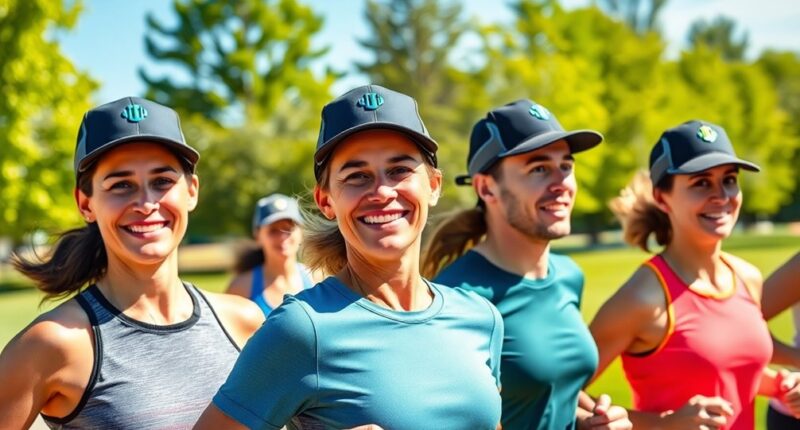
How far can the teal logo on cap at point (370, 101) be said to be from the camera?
8.30 feet

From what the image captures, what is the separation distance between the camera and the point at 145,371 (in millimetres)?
2883

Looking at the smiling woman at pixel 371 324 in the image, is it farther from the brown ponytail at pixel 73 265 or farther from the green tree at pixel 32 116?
the green tree at pixel 32 116

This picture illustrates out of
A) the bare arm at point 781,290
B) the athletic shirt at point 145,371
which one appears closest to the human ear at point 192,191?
the athletic shirt at point 145,371

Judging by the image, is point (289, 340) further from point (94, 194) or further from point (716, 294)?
→ point (716, 294)

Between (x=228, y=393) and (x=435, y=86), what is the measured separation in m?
51.0

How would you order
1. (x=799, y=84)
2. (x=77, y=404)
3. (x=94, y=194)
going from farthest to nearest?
(x=799, y=84)
(x=94, y=194)
(x=77, y=404)

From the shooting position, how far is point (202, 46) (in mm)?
44562

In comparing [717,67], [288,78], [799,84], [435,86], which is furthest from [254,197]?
[799,84]

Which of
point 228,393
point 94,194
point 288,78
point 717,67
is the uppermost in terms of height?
point 288,78

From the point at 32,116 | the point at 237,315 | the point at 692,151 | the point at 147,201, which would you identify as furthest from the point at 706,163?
the point at 32,116

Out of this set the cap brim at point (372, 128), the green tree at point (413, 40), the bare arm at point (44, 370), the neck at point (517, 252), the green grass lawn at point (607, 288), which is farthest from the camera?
the green tree at point (413, 40)

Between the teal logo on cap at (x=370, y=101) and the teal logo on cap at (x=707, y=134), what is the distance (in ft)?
7.50

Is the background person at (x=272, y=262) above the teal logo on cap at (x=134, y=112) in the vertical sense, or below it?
above

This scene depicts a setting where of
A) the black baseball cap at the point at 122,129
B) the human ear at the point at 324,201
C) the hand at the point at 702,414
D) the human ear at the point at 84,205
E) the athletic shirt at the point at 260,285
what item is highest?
the athletic shirt at the point at 260,285
